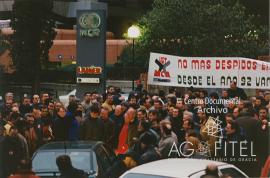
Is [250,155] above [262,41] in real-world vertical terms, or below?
below

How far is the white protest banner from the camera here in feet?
52.0

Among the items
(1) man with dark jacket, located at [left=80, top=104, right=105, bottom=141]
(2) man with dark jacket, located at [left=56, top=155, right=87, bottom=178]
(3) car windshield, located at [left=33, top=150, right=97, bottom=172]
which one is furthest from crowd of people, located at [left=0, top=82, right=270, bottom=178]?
(2) man with dark jacket, located at [left=56, top=155, right=87, bottom=178]

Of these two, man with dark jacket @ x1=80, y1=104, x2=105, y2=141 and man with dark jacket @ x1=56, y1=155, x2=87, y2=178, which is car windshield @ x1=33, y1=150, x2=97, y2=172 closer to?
man with dark jacket @ x1=56, y1=155, x2=87, y2=178

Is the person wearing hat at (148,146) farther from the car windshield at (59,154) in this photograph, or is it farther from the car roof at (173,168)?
the car roof at (173,168)

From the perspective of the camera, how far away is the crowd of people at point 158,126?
512 inches

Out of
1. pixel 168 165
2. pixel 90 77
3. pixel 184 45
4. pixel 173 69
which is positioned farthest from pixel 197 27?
pixel 168 165

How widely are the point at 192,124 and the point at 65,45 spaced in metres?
13.5

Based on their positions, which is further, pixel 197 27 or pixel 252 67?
pixel 197 27

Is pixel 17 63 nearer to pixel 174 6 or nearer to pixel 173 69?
pixel 174 6

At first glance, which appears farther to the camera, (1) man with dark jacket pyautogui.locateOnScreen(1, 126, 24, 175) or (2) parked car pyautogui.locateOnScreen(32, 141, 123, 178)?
(1) man with dark jacket pyautogui.locateOnScreen(1, 126, 24, 175)

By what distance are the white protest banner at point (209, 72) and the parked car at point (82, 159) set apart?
4.63 meters

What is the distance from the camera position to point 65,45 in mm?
25781

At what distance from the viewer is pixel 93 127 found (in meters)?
13.9

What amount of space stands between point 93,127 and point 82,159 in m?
2.52
